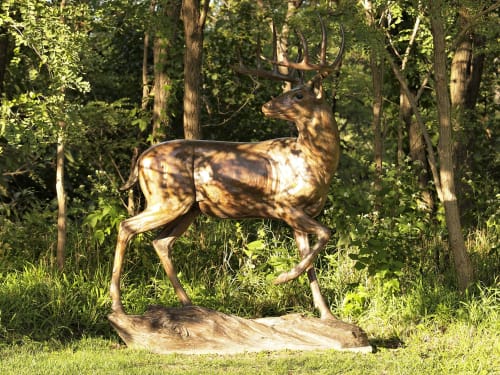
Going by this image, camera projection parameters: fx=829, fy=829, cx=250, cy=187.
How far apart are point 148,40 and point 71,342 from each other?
16.7 feet

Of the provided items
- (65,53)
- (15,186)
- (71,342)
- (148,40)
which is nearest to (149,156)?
(65,53)

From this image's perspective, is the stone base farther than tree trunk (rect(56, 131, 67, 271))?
No

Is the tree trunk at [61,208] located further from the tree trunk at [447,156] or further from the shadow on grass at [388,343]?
the tree trunk at [447,156]

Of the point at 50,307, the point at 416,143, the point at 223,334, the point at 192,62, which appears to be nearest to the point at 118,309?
the point at 223,334

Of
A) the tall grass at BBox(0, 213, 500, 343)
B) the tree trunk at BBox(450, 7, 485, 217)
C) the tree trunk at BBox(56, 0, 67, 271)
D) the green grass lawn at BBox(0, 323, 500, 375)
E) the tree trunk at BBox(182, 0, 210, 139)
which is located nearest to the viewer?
the green grass lawn at BBox(0, 323, 500, 375)

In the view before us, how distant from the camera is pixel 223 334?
726 centimetres

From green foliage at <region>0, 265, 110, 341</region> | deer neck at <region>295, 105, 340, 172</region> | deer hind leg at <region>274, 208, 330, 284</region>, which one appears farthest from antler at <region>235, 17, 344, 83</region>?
green foliage at <region>0, 265, 110, 341</region>

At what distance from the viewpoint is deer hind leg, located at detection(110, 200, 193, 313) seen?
294 inches

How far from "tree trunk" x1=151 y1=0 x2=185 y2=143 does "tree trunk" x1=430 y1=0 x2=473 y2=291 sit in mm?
3445

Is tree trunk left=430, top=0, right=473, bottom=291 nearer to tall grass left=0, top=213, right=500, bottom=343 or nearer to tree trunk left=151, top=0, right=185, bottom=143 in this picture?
tall grass left=0, top=213, right=500, bottom=343

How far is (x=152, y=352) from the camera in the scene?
7199 mm

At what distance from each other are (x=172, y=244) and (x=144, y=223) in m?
0.41

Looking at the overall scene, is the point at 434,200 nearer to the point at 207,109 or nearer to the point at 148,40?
the point at 207,109

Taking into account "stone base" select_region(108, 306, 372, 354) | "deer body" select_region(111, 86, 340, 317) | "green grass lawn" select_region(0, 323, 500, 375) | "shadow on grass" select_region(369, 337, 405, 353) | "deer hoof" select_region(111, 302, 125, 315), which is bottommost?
"shadow on grass" select_region(369, 337, 405, 353)
